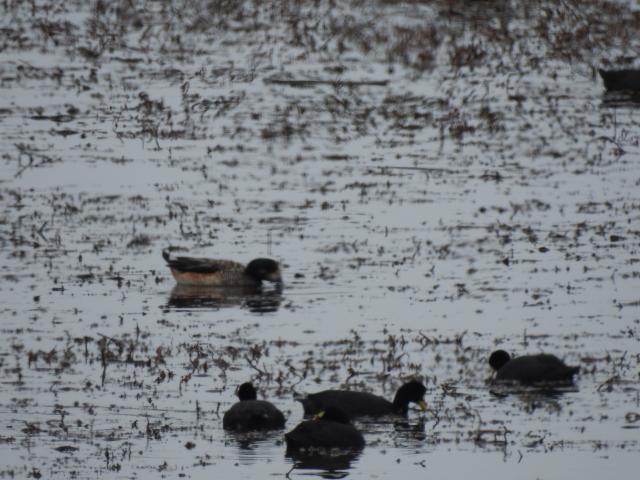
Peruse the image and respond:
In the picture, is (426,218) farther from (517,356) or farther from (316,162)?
(517,356)

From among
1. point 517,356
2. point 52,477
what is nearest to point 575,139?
point 517,356

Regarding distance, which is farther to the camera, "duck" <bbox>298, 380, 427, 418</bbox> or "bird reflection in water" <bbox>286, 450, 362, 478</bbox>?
"duck" <bbox>298, 380, 427, 418</bbox>

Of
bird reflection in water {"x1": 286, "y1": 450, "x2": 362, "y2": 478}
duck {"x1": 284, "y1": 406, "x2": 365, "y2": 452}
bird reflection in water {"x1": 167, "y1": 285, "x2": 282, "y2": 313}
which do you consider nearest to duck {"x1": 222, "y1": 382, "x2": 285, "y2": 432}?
duck {"x1": 284, "y1": 406, "x2": 365, "y2": 452}

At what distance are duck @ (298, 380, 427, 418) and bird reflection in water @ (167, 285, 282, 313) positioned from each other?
5682 millimetres

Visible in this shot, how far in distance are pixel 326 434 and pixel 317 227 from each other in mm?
11259

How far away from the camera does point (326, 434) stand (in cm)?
1434

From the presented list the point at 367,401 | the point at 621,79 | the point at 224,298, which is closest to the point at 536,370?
the point at 367,401

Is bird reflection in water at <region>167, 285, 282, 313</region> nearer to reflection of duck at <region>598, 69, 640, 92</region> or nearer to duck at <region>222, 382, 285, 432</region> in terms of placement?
duck at <region>222, 382, 285, 432</region>

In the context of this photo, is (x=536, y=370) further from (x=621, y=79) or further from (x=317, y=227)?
(x=621, y=79)

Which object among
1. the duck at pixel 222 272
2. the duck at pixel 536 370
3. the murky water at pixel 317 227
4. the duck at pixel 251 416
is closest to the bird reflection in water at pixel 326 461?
the murky water at pixel 317 227

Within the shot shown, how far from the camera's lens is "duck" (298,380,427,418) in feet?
50.2

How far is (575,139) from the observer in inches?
1241

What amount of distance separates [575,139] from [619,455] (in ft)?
59.1

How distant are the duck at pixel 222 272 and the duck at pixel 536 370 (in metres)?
6.38
